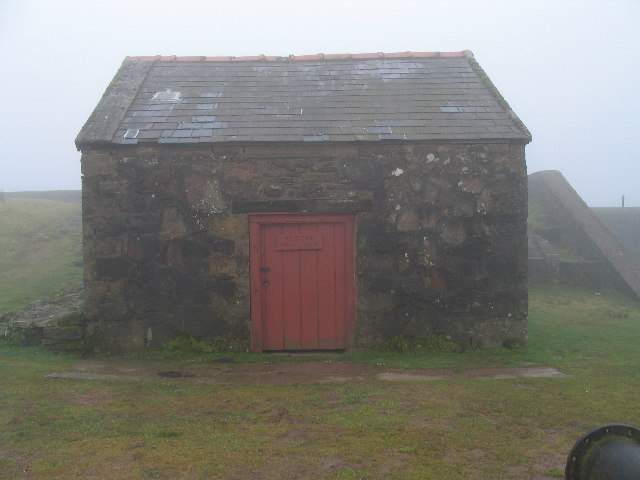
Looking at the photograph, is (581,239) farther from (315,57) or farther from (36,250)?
(36,250)

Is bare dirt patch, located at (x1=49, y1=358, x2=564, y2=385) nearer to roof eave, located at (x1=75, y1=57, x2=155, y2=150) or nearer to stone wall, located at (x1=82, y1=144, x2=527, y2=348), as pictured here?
stone wall, located at (x1=82, y1=144, x2=527, y2=348)

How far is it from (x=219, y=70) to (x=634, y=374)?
8.36m

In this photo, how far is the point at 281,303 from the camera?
29.9ft

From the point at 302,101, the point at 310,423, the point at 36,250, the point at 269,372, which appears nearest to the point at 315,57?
the point at 302,101

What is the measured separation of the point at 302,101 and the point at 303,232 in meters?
2.44

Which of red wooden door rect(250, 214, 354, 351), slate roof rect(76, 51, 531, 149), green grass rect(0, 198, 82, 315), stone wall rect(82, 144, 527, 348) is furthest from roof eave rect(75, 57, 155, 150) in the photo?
green grass rect(0, 198, 82, 315)

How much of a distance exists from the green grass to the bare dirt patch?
4.02 meters

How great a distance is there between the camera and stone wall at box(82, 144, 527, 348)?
352 inches

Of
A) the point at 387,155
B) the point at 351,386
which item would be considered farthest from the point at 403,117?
the point at 351,386

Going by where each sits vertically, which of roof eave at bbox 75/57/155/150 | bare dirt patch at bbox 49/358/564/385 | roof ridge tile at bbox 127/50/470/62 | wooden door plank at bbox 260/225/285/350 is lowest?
bare dirt patch at bbox 49/358/564/385

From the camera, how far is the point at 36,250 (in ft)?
52.7

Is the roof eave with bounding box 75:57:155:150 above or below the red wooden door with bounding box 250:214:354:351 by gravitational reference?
above

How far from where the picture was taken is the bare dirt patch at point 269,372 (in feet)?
24.6

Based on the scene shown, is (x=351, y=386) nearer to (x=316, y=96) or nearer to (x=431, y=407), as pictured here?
(x=431, y=407)
